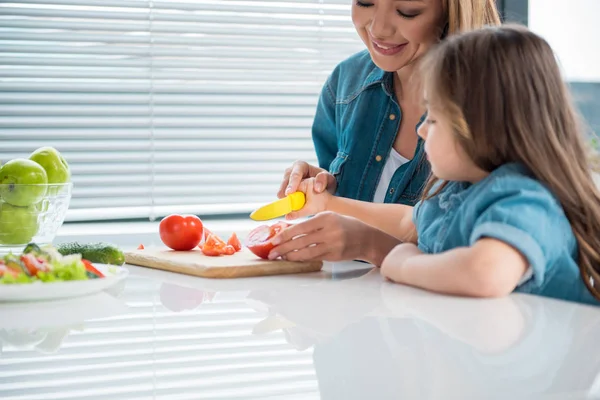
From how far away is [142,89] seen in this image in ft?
8.45

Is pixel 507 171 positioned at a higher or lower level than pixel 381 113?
higher

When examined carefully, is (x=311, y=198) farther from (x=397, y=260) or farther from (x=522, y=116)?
(x=522, y=116)

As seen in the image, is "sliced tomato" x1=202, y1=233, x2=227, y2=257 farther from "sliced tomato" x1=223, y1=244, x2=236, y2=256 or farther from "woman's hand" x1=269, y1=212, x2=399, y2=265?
"woman's hand" x1=269, y1=212, x2=399, y2=265

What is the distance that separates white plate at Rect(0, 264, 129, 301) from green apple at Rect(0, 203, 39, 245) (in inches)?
13.5

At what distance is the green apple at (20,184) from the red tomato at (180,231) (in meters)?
0.24

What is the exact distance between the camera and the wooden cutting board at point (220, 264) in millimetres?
1406

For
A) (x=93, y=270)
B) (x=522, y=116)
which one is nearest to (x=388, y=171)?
(x=522, y=116)

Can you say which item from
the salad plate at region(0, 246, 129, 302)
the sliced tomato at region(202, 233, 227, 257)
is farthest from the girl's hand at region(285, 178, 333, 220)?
the salad plate at region(0, 246, 129, 302)

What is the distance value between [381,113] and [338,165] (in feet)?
0.54

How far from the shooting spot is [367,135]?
197 cm

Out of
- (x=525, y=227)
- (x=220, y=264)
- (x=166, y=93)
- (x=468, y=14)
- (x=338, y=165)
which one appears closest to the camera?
(x=525, y=227)

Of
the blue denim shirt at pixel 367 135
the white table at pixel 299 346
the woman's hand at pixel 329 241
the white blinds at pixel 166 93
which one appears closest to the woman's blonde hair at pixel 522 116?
the white table at pixel 299 346

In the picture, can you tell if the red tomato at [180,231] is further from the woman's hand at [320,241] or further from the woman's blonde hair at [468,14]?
the woman's blonde hair at [468,14]

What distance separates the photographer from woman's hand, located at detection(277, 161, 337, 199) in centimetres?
179
